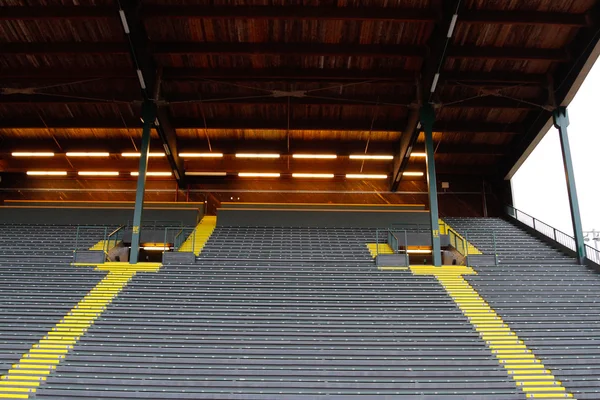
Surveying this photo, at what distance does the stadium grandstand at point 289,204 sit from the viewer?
401 inches

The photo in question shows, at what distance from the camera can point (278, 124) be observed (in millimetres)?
21109

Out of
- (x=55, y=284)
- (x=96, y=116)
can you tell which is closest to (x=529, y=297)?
(x=55, y=284)

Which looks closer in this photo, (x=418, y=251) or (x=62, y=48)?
(x=62, y=48)

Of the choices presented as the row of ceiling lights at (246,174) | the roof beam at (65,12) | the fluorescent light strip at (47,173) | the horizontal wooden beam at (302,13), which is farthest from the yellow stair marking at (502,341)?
the fluorescent light strip at (47,173)

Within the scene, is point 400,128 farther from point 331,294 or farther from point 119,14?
point 119,14

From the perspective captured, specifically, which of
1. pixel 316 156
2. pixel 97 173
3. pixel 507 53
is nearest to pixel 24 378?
pixel 316 156

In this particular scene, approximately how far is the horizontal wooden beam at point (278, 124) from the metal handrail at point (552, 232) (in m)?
4.42

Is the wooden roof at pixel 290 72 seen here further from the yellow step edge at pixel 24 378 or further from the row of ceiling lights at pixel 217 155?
the yellow step edge at pixel 24 378

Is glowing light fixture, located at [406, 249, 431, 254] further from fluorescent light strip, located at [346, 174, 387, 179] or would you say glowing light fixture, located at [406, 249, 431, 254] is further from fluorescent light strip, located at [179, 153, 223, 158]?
fluorescent light strip, located at [179, 153, 223, 158]

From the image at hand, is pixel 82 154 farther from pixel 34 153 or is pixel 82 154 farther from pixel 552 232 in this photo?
pixel 552 232

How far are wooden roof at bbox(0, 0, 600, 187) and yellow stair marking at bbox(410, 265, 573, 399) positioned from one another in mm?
7441

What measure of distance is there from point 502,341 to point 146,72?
1508cm

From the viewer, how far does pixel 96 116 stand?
2109 centimetres

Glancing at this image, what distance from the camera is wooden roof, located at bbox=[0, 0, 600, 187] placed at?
15.4 metres
